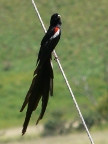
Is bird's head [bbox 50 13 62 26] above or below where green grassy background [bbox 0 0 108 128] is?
above

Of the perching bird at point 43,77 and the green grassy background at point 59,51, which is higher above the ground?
the perching bird at point 43,77

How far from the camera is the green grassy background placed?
28.3 m

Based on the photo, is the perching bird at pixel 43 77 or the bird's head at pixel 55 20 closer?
the perching bird at pixel 43 77

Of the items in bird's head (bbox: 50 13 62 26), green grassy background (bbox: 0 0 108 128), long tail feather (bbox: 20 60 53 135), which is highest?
bird's head (bbox: 50 13 62 26)

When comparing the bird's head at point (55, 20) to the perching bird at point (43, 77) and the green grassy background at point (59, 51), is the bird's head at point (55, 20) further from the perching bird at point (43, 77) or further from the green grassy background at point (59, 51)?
the green grassy background at point (59, 51)

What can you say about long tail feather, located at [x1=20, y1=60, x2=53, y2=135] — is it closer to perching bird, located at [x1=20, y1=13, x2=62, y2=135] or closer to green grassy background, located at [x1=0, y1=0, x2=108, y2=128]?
perching bird, located at [x1=20, y1=13, x2=62, y2=135]

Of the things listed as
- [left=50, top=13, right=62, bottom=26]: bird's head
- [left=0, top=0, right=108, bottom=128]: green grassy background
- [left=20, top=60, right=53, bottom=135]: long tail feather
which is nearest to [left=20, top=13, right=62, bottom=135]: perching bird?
[left=20, top=60, right=53, bottom=135]: long tail feather

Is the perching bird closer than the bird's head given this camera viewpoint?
Yes

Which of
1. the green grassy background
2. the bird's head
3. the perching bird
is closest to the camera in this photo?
the perching bird

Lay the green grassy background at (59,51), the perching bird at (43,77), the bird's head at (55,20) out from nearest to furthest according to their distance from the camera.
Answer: the perching bird at (43,77) < the bird's head at (55,20) < the green grassy background at (59,51)

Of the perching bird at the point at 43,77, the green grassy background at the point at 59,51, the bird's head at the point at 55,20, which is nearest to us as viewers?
the perching bird at the point at 43,77

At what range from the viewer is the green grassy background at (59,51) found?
28344mm

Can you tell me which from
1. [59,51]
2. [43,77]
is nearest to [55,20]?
[43,77]

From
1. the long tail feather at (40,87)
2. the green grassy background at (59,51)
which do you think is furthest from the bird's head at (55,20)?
the green grassy background at (59,51)
